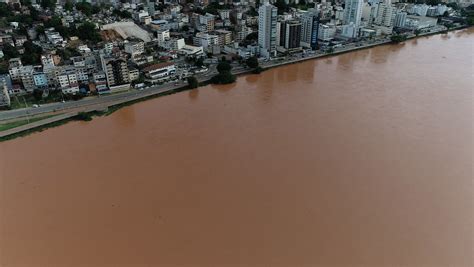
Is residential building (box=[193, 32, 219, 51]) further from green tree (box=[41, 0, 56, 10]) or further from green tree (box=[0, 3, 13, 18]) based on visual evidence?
green tree (box=[41, 0, 56, 10])

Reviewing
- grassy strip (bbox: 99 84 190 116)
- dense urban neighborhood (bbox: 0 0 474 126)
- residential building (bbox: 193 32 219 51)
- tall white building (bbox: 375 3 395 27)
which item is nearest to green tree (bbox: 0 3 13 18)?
dense urban neighborhood (bbox: 0 0 474 126)

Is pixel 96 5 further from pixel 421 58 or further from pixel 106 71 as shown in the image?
pixel 421 58

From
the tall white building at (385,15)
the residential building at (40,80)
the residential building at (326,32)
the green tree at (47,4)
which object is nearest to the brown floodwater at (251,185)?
the residential building at (40,80)

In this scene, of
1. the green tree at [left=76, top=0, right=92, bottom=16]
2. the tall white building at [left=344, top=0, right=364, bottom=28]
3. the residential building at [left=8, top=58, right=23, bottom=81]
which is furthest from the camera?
the green tree at [left=76, top=0, right=92, bottom=16]

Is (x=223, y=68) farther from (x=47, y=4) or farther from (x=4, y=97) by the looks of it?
(x=47, y=4)

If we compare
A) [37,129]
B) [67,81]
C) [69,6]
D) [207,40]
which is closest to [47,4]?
[69,6]

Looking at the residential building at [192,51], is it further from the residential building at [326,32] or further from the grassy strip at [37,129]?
the residential building at [326,32]
